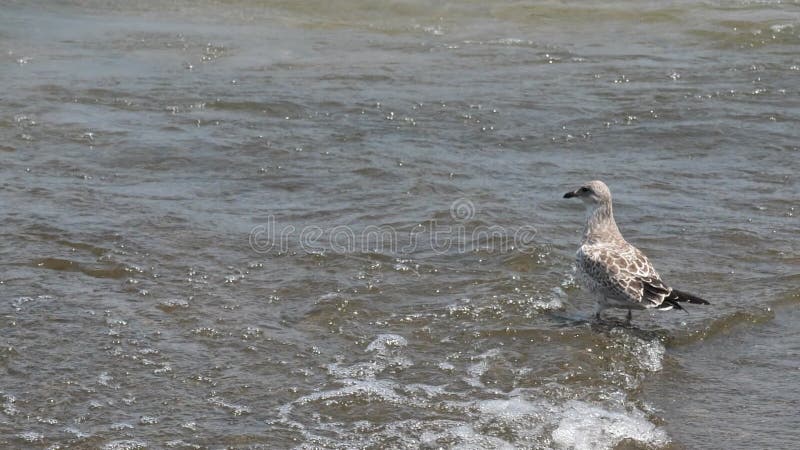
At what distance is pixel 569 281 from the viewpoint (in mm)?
7977

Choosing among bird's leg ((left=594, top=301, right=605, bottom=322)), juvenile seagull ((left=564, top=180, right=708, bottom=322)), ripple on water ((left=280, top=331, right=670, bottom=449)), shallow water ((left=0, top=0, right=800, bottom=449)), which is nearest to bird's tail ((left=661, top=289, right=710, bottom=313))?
juvenile seagull ((left=564, top=180, right=708, bottom=322))

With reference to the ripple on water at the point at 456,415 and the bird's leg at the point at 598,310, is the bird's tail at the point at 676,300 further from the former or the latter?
the ripple on water at the point at 456,415

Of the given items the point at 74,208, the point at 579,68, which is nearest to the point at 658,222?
the point at 74,208

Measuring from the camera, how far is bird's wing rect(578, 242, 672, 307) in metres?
7.08

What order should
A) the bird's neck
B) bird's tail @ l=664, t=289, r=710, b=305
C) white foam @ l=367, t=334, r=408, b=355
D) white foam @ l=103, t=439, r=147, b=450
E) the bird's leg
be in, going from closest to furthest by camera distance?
white foam @ l=103, t=439, r=147, b=450 → white foam @ l=367, t=334, r=408, b=355 → bird's tail @ l=664, t=289, r=710, b=305 → the bird's leg → the bird's neck

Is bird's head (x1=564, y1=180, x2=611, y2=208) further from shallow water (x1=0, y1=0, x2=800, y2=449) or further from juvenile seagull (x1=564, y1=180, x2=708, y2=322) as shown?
shallow water (x1=0, y1=0, x2=800, y2=449)

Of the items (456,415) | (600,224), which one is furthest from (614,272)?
(456,415)

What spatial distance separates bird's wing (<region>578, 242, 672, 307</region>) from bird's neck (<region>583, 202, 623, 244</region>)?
0.27 metres

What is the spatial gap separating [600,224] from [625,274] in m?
0.74

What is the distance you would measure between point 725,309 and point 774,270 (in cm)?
86

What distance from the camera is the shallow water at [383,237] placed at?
6008 millimetres

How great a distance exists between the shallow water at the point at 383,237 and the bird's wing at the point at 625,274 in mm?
271

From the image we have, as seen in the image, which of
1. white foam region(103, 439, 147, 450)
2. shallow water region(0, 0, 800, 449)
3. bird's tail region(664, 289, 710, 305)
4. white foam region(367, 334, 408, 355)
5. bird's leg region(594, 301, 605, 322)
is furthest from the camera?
bird's leg region(594, 301, 605, 322)

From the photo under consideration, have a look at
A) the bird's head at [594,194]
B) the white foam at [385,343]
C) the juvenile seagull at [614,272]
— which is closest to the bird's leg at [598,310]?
the juvenile seagull at [614,272]
